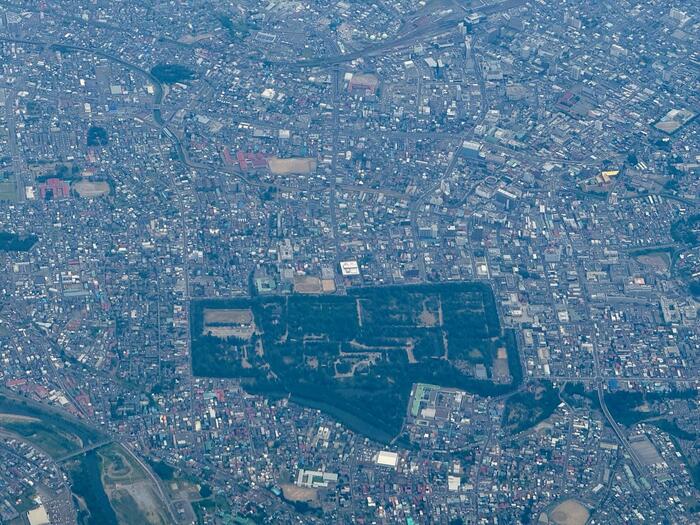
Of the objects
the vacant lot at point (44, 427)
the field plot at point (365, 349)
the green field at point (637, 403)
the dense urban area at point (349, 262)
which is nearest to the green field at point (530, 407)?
the dense urban area at point (349, 262)

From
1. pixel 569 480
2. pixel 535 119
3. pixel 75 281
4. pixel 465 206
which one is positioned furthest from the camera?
pixel 535 119

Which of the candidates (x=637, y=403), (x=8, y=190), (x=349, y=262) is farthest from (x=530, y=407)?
(x=8, y=190)

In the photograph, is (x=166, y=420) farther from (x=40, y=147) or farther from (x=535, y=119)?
(x=535, y=119)

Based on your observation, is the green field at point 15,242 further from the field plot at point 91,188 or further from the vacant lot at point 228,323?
the vacant lot at point 228,323

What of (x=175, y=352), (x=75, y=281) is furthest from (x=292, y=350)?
(x=75, y=281)

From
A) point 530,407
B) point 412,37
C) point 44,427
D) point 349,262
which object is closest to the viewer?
point 44,427

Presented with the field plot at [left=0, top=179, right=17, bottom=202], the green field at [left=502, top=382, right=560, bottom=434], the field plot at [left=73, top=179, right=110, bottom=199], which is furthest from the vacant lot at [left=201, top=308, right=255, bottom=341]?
the green field at [left=502, top=382, right=560, bottom=434]

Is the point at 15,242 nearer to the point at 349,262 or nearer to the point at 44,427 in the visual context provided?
the point at 44,427
